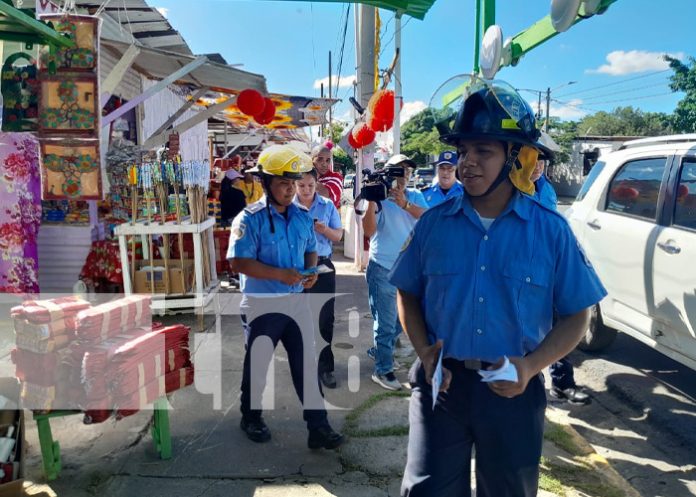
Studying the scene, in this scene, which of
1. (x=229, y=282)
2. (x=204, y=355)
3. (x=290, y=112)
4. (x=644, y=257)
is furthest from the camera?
(x=290, y=112)

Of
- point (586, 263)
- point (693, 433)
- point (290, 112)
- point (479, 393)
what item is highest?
point (290, 112)

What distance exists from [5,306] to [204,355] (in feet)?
7.70

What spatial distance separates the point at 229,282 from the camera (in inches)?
309

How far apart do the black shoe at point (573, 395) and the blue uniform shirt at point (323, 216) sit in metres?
2.20

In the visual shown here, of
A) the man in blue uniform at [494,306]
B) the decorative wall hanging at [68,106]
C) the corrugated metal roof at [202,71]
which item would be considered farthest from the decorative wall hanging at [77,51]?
the man in blue uniform at [494,306]

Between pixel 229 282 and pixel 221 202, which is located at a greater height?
pixel 221 202

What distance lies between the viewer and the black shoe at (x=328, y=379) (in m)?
4.31

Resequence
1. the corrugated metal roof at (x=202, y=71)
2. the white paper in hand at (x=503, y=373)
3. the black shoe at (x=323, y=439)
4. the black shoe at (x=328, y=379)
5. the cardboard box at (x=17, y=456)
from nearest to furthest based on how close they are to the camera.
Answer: the white paper in hand at (x=503, y=373), the cardboard box at (x=17, y=456), the black shoe at (x=323, y=439), the black shoe at (x=328, y=379), the corrugated metal roof at (x=202, y=71)

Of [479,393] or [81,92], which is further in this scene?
[81,92]

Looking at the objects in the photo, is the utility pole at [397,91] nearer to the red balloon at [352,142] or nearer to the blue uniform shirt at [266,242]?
the red balloon at [352,142]

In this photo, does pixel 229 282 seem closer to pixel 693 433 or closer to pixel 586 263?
pixel 693 433

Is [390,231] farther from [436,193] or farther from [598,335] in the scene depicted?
[598,335]

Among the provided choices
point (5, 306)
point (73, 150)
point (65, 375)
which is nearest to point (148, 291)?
point (5, 306)

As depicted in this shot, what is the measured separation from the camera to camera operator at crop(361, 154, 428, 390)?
4.12m
